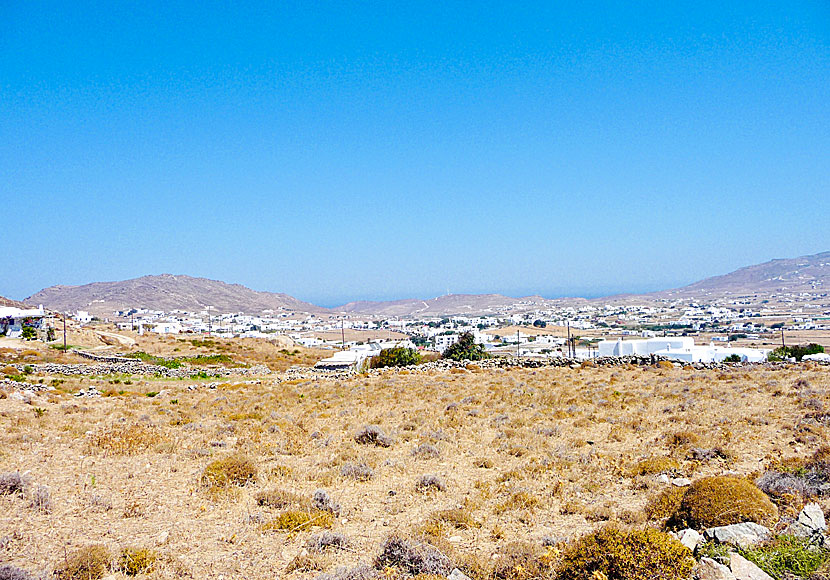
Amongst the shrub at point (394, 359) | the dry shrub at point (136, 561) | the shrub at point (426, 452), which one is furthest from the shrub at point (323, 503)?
the shrub at point (394, 359)

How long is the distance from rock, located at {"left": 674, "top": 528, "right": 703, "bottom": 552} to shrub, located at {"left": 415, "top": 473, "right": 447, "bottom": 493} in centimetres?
412

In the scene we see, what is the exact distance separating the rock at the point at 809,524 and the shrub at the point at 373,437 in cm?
859

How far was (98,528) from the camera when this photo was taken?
7723mm

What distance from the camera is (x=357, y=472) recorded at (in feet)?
33.7

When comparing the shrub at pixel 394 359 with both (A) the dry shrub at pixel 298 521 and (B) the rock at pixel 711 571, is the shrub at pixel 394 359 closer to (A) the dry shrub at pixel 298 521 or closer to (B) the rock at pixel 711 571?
(A) the dry shrub at pixel 298 521

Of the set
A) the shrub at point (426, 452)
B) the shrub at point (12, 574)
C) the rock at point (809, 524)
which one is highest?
the shrub at point (12, 574)

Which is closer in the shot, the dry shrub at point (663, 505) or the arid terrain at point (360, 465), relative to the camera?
the arid terrain at point (360, 465)

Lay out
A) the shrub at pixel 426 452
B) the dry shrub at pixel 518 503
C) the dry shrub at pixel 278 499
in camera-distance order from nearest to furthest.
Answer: the dry shrub at pixel 518 503
the dry shrub at pixel 278 499
the shrub at pixel 426 452

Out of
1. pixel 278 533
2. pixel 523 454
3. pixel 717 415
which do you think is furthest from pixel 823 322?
pixel 278 533

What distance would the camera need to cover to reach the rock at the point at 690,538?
20.0 ft

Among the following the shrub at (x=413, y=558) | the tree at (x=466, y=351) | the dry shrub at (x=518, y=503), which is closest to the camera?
the shrub at (x=413, y=558)

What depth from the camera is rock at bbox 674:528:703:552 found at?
20.0 ft

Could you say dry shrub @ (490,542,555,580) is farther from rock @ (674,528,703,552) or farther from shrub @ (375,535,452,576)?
rock @ (674,528,703,552)

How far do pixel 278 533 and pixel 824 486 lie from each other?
8.26 meters
